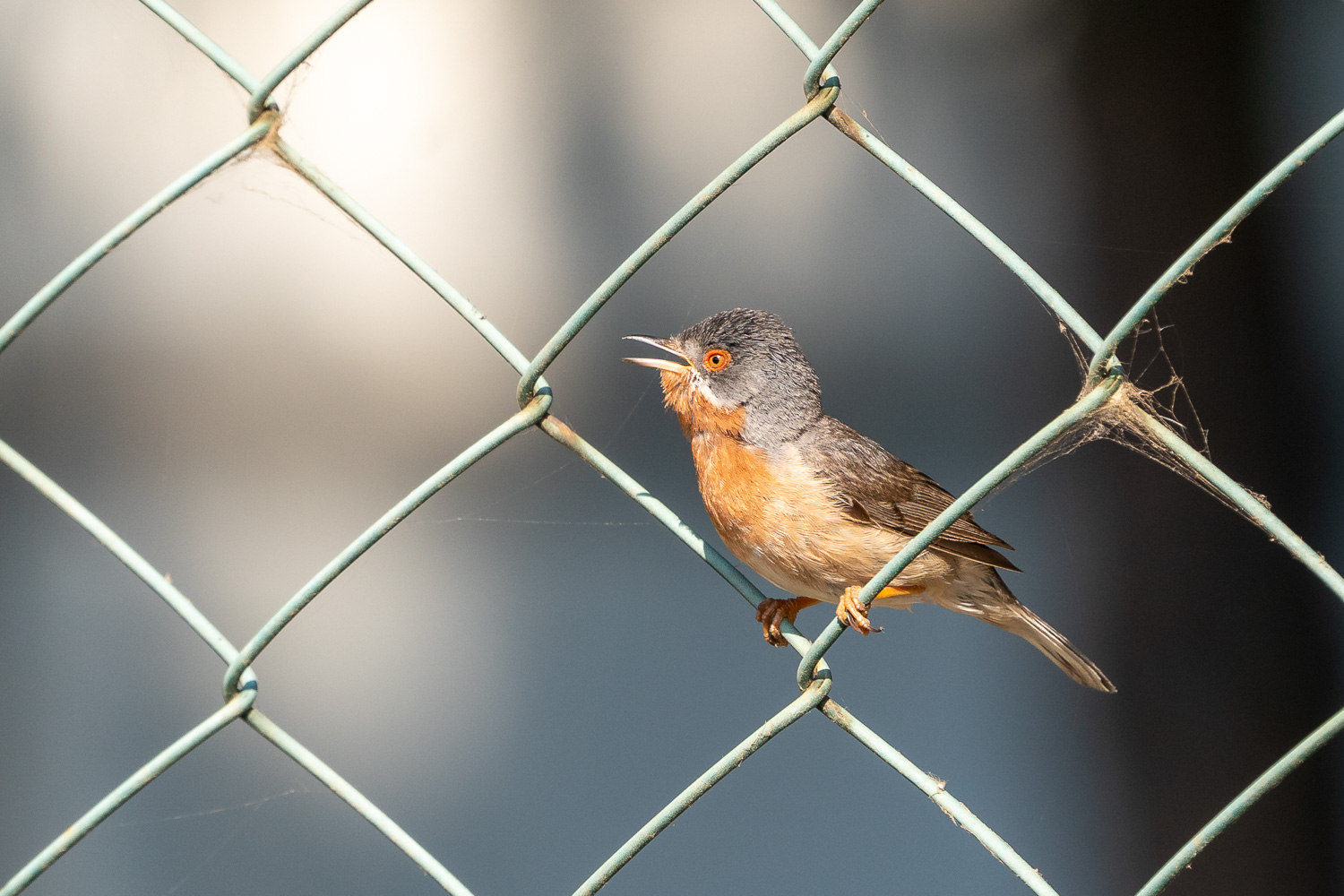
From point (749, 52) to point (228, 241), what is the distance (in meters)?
2.55

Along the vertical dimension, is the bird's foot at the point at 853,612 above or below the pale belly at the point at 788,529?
below

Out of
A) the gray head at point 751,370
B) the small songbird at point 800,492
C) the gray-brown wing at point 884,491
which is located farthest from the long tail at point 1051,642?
the gray head at point 751,370

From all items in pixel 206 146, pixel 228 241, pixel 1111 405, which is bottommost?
pixel 1111 405

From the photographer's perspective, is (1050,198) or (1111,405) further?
(1050,198)

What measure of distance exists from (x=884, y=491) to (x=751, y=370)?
49cm

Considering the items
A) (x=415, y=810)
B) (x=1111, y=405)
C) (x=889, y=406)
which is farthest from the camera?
(x=889, y=406)

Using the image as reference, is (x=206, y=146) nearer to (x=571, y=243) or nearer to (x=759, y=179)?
(x=571, y=243)

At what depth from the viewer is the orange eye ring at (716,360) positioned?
113 inches

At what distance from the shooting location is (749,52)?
17.0ft

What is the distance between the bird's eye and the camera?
2879 mm

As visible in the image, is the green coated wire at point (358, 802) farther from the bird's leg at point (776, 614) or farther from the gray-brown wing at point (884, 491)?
the gray-brown wing at point (884, 491)

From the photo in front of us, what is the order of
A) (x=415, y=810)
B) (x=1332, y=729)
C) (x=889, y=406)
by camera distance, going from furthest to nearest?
(x=889, y=406) < (x=415, y=810) < (x=1332, y=729)

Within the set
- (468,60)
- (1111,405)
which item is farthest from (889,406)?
(1111,405)

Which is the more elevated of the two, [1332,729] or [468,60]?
[468,60]
